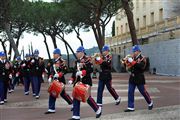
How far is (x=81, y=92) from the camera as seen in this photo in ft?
37.6

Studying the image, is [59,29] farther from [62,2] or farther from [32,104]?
[32,104]

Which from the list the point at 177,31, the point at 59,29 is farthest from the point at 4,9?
the point at 59,29

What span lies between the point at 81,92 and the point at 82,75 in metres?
0.54

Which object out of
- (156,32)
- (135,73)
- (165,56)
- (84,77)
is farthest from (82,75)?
(156,32)

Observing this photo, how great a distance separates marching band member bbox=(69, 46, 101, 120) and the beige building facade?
30.9m

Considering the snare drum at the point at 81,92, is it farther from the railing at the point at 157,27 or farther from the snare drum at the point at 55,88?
the railing at the point at 157,27

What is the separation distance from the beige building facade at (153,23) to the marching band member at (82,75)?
3091cm

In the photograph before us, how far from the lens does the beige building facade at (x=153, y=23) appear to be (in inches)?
1806

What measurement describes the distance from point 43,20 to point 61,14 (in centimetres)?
271

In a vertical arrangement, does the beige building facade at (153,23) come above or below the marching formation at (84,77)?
above

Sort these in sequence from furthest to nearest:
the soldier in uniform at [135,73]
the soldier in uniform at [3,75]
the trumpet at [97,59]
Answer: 1. the soldier in uniform at [3,75]
2. the trumpet at [97,59]
3. the soldier in uniform at [135,73]

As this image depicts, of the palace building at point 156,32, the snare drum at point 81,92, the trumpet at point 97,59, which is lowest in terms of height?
the snare drum at point 81,92

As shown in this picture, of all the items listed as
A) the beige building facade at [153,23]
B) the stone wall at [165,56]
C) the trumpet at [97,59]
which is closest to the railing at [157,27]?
the beige building facade at [153,23]

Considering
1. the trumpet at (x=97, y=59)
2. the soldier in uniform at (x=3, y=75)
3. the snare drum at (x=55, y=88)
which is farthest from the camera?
the soldier in uniform at (x=3, y=75)
